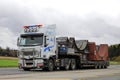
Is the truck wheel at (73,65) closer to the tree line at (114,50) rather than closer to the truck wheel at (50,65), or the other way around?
the truck wheel at (50,65)

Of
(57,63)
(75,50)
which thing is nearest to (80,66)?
(75,50)

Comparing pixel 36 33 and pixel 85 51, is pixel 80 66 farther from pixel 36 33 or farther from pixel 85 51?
pixel 36 33

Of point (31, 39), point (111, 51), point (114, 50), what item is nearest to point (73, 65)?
point (31, 39)

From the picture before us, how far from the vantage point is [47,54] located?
32.9 meters

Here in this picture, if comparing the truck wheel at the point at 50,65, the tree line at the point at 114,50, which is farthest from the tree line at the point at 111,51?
the truck wheel at the point at 50,65

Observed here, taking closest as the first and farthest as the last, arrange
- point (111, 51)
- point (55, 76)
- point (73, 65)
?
point (55, 76)
point (73, 65)
point (111, 51)

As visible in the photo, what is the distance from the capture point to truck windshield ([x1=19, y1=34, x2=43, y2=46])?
32.6m

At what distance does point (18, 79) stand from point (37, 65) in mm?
11646

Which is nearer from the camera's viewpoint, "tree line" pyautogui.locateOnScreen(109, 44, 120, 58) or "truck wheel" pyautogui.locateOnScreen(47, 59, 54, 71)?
"truck wheel" pyautogui.locateOnScreen(47, 59, 54, 71)

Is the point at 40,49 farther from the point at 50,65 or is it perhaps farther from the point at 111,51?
the point at 111,51

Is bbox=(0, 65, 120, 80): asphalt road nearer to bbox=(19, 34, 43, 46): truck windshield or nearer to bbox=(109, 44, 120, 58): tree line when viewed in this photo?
bbox=(19, 34, 43, 46): truck windshield

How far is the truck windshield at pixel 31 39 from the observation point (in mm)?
32562

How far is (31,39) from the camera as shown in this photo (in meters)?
32.8

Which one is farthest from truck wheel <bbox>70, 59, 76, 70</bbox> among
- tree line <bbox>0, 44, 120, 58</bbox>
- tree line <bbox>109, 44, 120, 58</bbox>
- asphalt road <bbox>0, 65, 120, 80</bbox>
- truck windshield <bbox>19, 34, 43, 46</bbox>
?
tree line <bbox>109, 44, 120, 58</bbox>
